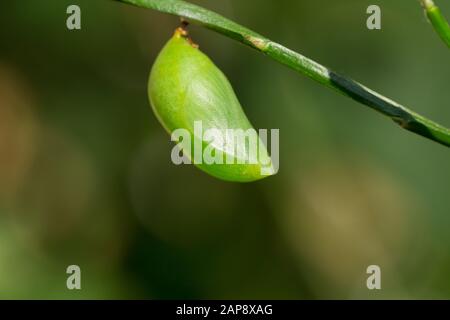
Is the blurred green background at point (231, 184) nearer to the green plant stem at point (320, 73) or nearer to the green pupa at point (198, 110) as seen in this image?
the green pupa at point (198, 110)

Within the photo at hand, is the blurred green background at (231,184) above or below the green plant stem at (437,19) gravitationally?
above

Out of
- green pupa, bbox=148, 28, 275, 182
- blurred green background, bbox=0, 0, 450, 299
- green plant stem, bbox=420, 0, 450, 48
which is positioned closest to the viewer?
green plant stem, bbox=420, 0, 450, 48

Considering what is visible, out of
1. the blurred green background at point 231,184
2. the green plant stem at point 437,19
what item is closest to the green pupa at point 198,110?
the green plant stem at point 437,19

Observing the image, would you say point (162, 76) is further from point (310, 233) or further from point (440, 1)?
point (440, 1)

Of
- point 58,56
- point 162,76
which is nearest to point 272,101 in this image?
point 58,56

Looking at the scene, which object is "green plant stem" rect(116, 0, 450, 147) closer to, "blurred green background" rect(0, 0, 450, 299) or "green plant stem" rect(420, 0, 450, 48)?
"green plant stem" rect(420, 0, 450, 48)

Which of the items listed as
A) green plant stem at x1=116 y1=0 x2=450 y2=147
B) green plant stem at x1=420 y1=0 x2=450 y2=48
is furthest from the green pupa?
green plant stem at x1=420 y1=0 x2=450 y2=48
